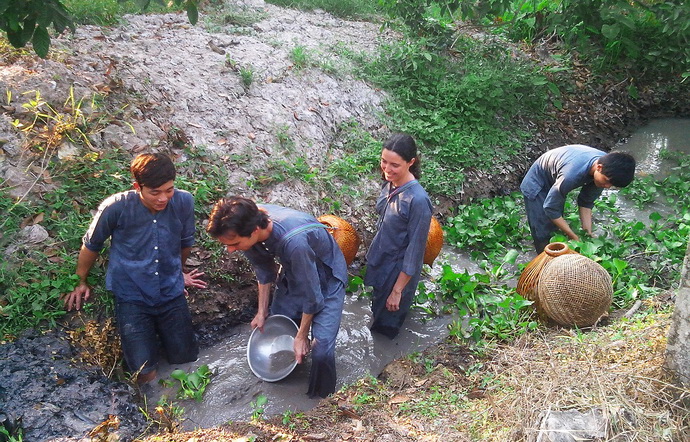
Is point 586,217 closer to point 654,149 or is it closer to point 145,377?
point 654,149

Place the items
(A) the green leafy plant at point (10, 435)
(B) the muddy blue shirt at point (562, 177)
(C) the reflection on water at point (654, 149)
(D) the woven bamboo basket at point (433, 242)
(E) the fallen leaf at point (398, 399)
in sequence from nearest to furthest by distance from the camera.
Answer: (A) the green leafy plant at point (10, 435) < (E) the fallen leaf at point (398, 399) < (B) the muddy blue shirt at point (562, 177) < (D) the woven bamboo basket at point (433, 242) < (C) the reflection on water at point (654, 149)

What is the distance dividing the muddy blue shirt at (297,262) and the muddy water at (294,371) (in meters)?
0.61

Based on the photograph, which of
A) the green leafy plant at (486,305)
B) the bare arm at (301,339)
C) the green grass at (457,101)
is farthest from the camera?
the green grass at (457,101)

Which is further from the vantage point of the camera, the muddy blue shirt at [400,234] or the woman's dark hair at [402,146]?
the muddy blue shirt at [400,234]

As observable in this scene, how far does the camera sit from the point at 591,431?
9.34 feet

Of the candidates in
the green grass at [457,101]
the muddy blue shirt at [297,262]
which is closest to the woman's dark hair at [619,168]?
the green grass at [457,101]

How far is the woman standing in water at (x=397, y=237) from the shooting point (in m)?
4.40

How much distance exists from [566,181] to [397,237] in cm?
181

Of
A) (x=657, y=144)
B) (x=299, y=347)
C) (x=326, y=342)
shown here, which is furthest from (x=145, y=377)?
(x=657, y=144)

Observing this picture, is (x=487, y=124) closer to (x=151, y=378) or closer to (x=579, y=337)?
(x=579, y=337)

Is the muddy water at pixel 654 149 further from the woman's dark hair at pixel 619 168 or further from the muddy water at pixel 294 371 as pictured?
the muddy water at pixel 294 371

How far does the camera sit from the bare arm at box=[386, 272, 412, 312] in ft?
15.1

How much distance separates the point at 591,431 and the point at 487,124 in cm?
633

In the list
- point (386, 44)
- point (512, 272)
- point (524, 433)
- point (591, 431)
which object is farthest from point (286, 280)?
point (386, 44)
